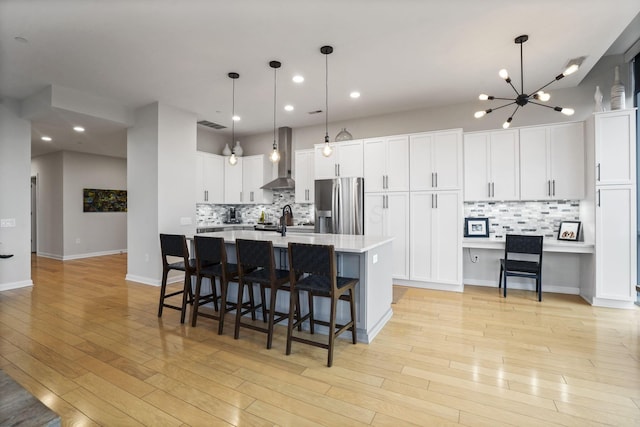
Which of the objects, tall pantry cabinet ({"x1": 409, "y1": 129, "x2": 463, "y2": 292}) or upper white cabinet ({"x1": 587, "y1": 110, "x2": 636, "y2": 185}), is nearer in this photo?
upper white cabinet ({"x1": 587, "y1": 110, "x2": 636, "y2": 185})

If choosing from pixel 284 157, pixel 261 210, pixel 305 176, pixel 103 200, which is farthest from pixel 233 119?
pixel 103 200

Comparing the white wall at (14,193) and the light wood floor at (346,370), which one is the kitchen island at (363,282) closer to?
the light wood floor at (346,370)

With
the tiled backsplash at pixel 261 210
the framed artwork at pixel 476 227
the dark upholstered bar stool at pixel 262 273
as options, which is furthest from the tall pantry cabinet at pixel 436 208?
the dark upholstered bar stool at pixel 262 273

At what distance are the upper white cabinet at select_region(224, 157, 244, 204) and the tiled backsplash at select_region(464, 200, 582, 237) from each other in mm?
4551

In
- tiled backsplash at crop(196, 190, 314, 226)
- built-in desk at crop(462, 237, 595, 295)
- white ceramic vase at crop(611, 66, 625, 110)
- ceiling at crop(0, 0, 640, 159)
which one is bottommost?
built-in desk at crop(462, 237, 595, 295)

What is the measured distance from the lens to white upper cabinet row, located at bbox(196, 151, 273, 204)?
21.1 ft

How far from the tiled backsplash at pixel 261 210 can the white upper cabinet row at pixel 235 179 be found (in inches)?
10.1

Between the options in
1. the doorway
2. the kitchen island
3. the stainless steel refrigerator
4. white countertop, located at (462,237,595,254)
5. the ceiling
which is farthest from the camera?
the doorway

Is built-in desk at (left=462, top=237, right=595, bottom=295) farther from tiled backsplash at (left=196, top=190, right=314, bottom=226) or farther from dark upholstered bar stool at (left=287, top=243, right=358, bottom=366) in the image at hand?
tiled backsplash at (left=196, top=190, right=314, bottom=226)

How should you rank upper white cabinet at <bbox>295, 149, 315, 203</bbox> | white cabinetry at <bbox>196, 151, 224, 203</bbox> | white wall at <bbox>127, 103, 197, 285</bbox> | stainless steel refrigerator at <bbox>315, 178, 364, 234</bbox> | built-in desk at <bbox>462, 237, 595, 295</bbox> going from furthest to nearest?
white cabinetry at <bbox>196, 151, 224, 203</bbox> → upper white cabinet at <bbox>295, 149, 315, 203</bbox> → stainless steel refrigerator at <bbox>315, 178, 364, 234</bbox> → white wall at <bbox>127, 103, 197, 285</bbox> → built-in desk at <bbox>462, 237, 595, 295</bbox>

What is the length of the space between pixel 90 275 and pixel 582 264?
322 inches

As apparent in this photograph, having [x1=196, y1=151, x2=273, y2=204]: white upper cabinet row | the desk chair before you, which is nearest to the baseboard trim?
[x1=196, y1=151, x2=273, y2=204]: white upper cabinet row

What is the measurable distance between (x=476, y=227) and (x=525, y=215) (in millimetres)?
696

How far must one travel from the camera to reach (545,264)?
4625 millimetres
